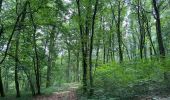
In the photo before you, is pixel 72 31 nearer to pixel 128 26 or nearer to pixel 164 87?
pixel 128 26

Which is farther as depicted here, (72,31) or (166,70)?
(72,31)

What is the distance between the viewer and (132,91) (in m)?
15.2

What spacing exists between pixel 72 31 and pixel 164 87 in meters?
19.6

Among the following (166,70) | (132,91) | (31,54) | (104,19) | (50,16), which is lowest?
(132,91)

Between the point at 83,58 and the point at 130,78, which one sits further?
the point at 83,58

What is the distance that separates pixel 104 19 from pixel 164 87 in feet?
81.8

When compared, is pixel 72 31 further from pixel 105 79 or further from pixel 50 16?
pixel 105 79

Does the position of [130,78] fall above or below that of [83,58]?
below

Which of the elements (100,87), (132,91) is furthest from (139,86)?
(100,87)

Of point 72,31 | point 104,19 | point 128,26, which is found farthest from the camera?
point 128,26

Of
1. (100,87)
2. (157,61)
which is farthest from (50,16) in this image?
(157,61)

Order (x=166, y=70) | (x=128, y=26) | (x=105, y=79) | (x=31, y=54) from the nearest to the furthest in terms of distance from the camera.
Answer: (x=166, y=70), (x=105, y=79), (x=31, y=54), (x=128, y=26)

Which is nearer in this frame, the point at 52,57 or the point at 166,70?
the point at 166,70

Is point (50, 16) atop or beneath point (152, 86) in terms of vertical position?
atop
